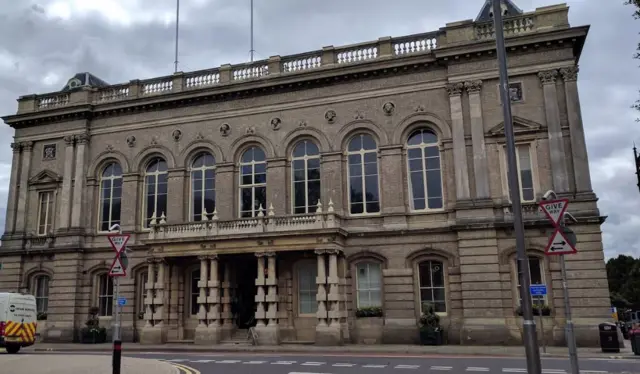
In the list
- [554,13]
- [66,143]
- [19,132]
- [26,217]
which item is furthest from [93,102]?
[554,13]

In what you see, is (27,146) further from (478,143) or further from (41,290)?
(478,143)

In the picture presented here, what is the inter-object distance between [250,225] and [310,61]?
988cm

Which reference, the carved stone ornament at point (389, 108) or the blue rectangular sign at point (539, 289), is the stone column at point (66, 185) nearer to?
the carved stone ornament at point (389, 108)

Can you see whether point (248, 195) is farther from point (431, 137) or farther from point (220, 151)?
point (431, 137)

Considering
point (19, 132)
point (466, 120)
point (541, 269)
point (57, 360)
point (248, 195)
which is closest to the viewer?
point (57, 360)

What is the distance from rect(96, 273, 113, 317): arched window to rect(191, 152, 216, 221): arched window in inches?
254

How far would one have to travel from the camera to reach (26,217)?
34656 millimetres

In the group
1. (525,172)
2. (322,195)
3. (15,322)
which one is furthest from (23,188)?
(525,172)

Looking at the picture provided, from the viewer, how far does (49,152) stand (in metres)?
35.0

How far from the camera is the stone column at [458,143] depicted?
86.1ft

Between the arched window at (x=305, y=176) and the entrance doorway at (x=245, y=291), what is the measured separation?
3833 mm

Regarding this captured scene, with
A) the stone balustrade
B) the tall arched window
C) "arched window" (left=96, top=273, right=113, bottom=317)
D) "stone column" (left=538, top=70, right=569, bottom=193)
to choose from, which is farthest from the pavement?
the stone balustrade

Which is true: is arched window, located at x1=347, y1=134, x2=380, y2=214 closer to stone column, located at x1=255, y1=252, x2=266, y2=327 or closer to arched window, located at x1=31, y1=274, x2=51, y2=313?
stone column, located at x1=255, y1=252, x2=266, y2=327

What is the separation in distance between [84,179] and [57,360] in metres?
19.3
